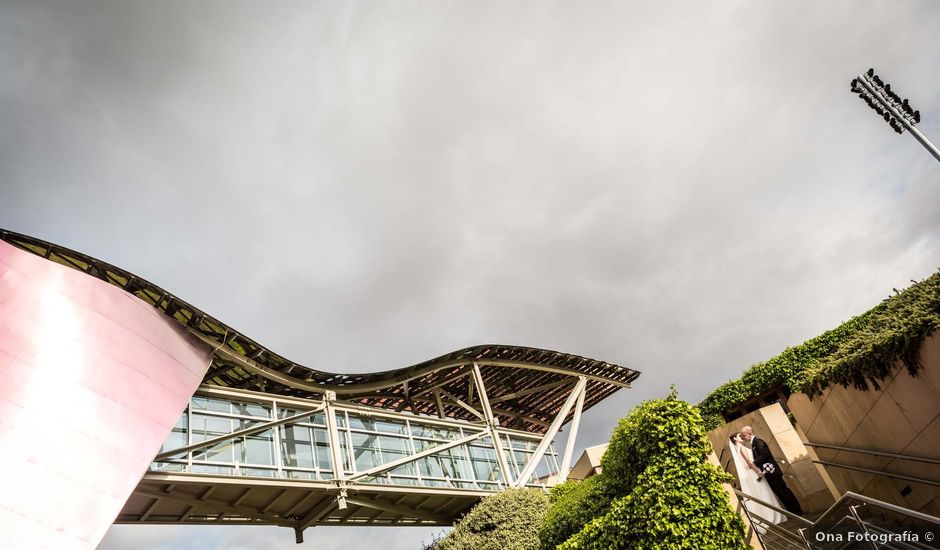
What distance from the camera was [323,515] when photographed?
1841 cm

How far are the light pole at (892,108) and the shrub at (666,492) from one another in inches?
470

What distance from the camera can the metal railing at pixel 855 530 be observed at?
7164mm

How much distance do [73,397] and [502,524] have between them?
1287 cm

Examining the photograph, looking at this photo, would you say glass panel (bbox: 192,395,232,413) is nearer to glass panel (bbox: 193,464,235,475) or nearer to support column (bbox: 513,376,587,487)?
glass panel (bbox: 193,464,235,475)

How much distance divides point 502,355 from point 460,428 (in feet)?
13.6

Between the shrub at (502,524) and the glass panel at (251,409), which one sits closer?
the shrub at (502,524)

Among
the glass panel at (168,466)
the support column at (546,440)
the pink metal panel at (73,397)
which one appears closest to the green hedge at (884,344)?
the support column at (546,440)

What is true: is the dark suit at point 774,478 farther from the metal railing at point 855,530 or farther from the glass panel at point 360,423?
the glass panel at point 360,423

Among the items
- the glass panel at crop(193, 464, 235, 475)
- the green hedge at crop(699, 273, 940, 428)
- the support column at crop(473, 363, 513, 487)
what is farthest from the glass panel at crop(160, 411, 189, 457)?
the green hedge at crop(699, 273, 940, 428)

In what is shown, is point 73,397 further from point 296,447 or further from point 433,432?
point 433,432

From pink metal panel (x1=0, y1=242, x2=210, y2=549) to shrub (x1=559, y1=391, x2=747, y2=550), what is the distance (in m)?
10.6

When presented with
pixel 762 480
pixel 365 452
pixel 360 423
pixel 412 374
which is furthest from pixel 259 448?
pixel 762 480

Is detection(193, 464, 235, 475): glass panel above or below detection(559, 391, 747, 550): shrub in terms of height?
above

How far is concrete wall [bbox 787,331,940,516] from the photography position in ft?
28.2
